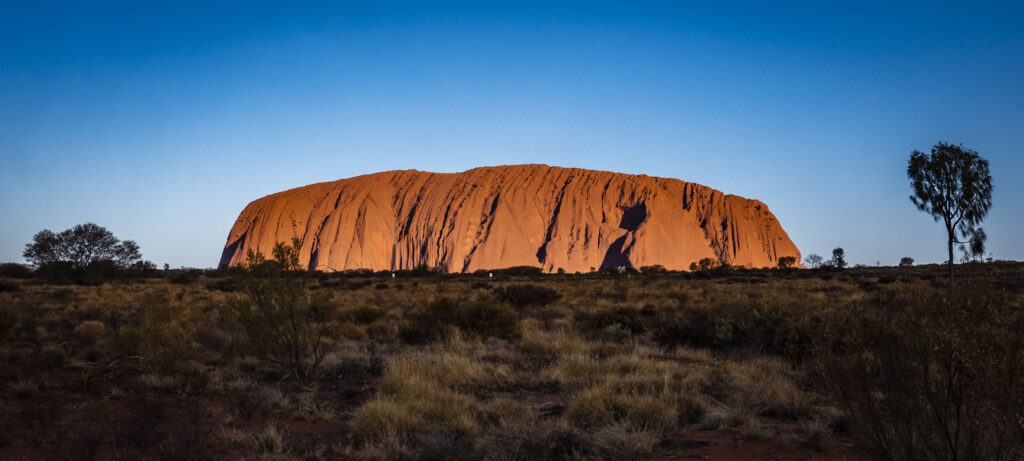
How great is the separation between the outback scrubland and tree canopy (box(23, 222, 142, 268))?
114 ft

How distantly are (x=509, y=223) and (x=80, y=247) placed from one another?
5315cm

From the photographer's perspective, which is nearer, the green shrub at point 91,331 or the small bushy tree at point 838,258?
the green shrub at point 91,331

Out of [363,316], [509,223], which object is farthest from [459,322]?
[509,223]

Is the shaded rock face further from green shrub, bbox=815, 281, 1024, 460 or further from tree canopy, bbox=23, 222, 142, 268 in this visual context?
green shrub, bbox=815, 281, 1024, 460

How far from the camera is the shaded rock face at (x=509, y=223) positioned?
79062mm

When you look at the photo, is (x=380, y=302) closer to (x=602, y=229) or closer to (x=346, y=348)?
(x=346, y=348)

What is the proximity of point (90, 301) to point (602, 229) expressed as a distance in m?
71.8

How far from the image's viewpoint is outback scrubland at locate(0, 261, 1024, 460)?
111 inches

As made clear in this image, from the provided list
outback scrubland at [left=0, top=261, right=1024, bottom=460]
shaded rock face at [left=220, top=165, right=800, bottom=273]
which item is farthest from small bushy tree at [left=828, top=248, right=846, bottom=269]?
outback scrubland at [left=0, top=261, right=1024, bottom=460]

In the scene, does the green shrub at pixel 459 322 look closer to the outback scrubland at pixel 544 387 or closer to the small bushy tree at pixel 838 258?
the outback scrubland at pixel 544 387

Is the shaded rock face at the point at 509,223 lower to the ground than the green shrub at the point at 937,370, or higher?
higher

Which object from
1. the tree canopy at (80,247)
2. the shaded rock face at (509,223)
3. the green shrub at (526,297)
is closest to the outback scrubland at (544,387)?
the green shrub at (526,297)

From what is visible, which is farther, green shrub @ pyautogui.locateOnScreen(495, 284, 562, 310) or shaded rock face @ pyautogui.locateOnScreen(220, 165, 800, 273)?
shaded rock face @ pyautogui.locateOnScreen(220, 165, 800, 273)

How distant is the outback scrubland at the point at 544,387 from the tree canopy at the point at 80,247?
114 ft
